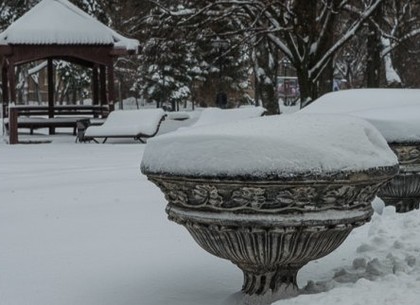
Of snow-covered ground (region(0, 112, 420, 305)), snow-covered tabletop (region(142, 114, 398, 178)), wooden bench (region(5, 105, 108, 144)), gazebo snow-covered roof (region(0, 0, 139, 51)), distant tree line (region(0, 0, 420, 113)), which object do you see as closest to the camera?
snow-covered tabletop (region(142, 114, 398, 178))

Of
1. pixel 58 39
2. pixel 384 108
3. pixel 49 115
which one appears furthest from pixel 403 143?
pixel 49 115

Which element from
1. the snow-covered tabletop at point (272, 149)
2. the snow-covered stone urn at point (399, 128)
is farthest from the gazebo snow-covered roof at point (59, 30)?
the snow-covered tabletop at point (272, 149)

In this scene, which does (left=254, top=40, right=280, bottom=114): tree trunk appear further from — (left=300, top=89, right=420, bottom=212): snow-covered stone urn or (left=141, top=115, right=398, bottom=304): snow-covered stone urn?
(left=141, top=115, right=398, bottom=304): snow-covered stone urn

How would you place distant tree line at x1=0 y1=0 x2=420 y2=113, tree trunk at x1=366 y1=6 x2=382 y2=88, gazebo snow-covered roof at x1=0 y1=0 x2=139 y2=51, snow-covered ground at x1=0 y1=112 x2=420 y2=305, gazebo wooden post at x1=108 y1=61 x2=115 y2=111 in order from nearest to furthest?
snow-covered ground at x1=0 y1=112 x2=420 y2=305
gazebo snow-covered roof at x1=0 y1=0 x2=139 y2=51
gazebo wooden post at x1=108 y1=61 x2=115 y2=111
distant tree line at x1=0 y1=0 x2=420 y2=113
tree trunk at x1=366 y1=6 x2=382 y2=88

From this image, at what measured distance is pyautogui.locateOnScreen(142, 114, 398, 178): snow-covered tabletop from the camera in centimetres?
329

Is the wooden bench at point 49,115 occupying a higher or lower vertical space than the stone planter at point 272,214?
lower

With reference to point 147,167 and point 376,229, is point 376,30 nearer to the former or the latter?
point 376,229

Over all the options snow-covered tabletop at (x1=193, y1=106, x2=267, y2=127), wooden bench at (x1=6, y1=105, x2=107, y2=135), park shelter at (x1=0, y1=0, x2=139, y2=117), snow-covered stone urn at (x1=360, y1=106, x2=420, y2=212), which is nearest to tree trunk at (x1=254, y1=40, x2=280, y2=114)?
wooden bench at (x1=6, y1=105, x2=107, y2=135)

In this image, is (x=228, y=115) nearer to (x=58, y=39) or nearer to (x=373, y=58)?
(x=58, y=39)

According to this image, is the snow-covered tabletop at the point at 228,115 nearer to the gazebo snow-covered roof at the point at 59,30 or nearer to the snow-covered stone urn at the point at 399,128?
the gazebo snow-covered roof at the point at 59,30

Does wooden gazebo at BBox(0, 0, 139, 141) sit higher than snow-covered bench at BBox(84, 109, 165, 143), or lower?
higher

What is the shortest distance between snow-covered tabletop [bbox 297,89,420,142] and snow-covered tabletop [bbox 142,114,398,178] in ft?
6.78

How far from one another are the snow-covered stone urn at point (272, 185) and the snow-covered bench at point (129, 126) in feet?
49.0

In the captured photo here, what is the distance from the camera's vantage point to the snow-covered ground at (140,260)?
4.08 meters
